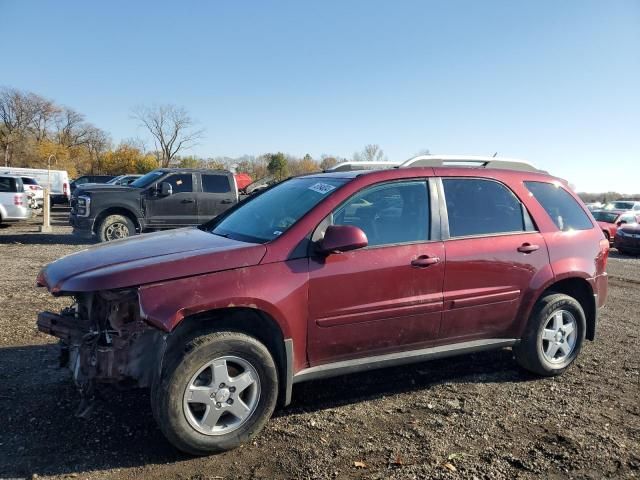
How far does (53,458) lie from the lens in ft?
9.70

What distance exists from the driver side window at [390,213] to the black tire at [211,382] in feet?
3.58

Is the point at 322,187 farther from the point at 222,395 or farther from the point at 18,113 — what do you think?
the point at 18,113

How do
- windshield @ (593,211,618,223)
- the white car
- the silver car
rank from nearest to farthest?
the silver car → the white car → windshield @ (593,211,618,223)

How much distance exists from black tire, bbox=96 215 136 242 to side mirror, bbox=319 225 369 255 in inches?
364

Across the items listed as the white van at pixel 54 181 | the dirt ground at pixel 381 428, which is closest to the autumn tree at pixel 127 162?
the white van at pixel 54 181

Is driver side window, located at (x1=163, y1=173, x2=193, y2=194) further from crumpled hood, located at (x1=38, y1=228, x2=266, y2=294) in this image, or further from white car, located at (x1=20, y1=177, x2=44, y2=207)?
crumpled hood, located at (x1=38, y1=228, x2=266, y2=294)

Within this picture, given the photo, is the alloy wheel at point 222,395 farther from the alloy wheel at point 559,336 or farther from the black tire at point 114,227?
the black tire at point 114,227

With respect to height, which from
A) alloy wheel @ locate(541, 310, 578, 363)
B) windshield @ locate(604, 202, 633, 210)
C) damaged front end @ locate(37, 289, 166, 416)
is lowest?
alloy wheel @ locate(541, 310, 578, 363)

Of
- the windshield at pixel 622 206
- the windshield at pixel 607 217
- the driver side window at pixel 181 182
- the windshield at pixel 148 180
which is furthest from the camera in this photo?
the windshield at pixel 622 206

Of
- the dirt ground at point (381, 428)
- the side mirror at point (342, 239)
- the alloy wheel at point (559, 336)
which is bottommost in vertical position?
the dirt ground at point (381, 428)

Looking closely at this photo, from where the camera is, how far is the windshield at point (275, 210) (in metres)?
3.59

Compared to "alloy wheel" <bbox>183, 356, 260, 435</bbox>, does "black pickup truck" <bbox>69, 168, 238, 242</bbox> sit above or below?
above

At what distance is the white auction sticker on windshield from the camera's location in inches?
147

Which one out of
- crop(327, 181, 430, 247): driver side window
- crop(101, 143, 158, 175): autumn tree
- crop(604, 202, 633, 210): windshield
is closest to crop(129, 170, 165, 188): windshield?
crop(327, 181, 430, 247): driver side window
